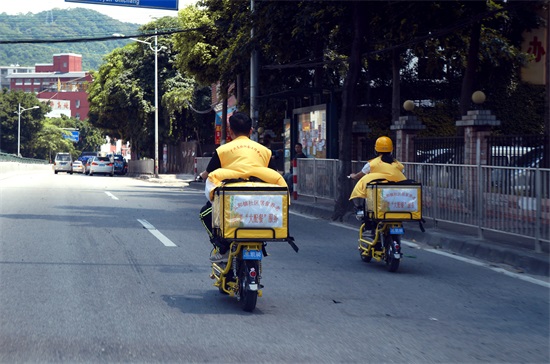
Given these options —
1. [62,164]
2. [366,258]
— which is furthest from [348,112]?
[62,164]

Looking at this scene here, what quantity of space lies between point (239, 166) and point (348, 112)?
453 inches

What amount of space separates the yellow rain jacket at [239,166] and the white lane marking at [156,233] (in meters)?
4.98

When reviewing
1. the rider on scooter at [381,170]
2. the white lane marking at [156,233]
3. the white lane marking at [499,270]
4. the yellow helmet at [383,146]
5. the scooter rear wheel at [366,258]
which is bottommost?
the white lane marking at [499,270]

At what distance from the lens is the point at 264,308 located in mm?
7438

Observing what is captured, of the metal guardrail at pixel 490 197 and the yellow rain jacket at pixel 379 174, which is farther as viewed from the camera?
the metal guardrail at pixel 490 197

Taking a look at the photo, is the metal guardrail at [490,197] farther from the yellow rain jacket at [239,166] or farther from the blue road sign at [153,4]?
the blue road sign at [153,4]

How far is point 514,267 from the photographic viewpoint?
10.8 metres

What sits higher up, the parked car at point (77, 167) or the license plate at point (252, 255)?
the parked car at point (77, 167)

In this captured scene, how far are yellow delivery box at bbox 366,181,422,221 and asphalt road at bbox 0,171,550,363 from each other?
684 mm

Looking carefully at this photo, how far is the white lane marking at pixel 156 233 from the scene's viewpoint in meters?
12.5

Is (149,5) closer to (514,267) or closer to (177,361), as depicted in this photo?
(514,267)

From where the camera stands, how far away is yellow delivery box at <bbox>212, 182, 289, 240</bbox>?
23.4ft

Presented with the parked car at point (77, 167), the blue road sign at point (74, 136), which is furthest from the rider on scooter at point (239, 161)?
the blue road sign at point (74, 136)

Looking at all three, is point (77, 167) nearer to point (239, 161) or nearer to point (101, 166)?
point (101, 166)
